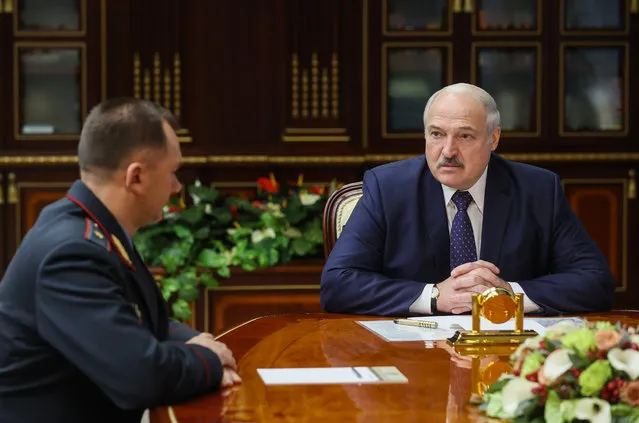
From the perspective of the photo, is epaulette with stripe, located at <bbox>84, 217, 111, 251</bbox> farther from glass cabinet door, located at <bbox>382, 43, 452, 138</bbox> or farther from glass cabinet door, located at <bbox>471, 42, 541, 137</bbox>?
glass cabinet door, located at <bbox>471, 42, 541, 137</bbox>

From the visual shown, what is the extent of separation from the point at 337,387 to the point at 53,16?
543 cm

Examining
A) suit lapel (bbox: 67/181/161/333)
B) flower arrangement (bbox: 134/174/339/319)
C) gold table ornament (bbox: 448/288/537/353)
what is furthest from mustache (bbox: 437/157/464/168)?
flower arrangement (bbox: 134/174/339/319)

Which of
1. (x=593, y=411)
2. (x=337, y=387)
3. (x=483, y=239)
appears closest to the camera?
(x=593, y=411)

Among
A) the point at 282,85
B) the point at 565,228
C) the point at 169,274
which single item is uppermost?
the point at 282,85

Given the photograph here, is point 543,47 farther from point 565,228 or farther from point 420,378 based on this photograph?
point 420,378

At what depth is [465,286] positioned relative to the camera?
276 centimetres

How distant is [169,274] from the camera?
4598mm

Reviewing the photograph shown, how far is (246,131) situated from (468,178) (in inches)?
149

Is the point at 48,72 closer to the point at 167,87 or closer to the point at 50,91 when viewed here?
the point at 50,91

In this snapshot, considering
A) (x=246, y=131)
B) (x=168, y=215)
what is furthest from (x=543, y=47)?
(x=168, y=215)

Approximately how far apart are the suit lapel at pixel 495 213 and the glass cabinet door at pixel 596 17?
3.91m

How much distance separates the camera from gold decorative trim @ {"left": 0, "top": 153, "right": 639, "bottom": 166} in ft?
21.8

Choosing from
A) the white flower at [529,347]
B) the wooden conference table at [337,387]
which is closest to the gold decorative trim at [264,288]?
the wooden conference table at [337,387]

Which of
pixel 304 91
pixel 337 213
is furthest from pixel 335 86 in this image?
pixel 337 213
